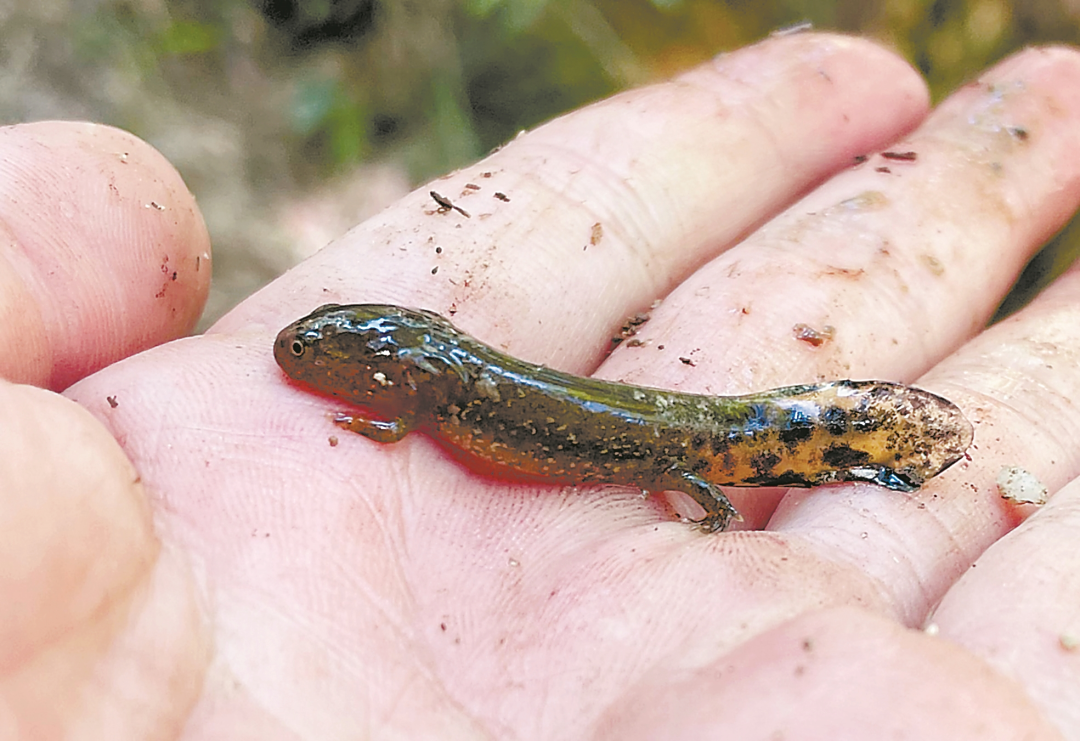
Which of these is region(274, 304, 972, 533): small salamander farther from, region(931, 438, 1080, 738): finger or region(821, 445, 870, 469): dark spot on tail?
region(931, 438, 1080, 738): finger

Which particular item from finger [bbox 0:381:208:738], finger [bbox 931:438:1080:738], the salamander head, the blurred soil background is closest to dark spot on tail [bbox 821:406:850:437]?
finger [bbox 931:438:1080:738]

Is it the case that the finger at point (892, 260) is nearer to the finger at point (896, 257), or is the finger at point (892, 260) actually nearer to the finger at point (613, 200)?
the finger at point (896, 257)

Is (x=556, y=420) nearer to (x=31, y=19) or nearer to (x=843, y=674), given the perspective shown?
(x=843, y=674)

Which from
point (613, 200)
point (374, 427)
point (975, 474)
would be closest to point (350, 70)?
point (613, 200)

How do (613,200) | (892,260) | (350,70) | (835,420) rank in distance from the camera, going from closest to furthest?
(835,420) < (892,260) < (613,200) < (350,70)

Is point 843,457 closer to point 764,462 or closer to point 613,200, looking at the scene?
point 764,462

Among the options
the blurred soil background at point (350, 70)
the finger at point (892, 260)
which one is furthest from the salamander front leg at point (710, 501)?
the blurred soil background at point (350, 70)

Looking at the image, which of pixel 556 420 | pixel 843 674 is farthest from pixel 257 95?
pixel 843 674
